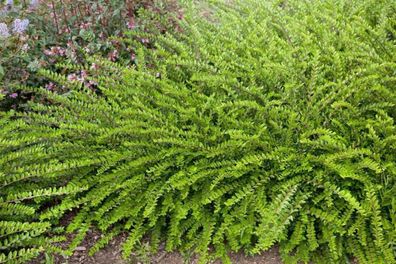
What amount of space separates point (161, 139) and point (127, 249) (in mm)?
554

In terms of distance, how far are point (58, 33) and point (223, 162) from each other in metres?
1.77

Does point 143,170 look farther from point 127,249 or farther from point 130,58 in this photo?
point 130,58

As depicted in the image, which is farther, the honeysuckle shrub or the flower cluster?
the honeysuckle shrub

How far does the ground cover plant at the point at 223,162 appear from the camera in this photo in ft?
7.77

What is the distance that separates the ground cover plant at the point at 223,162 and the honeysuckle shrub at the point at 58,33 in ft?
1.19

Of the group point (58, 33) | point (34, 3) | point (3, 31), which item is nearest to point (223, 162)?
point (3, 31)

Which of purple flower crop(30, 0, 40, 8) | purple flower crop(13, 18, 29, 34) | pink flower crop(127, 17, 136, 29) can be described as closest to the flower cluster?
purple flower crop(13, 18, 29, 34)

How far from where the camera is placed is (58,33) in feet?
11.8

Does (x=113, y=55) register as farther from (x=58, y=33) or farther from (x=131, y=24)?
(x=58, y=33)

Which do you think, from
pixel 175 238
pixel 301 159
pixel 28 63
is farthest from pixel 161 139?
pixel 28 63

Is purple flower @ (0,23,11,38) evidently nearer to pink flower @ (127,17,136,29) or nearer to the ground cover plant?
the ground cover plant

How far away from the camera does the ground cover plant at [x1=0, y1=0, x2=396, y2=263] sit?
7.77 feet

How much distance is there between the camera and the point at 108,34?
372 cm

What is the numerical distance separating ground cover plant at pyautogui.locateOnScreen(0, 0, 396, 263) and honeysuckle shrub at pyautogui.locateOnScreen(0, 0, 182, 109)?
36 cm
